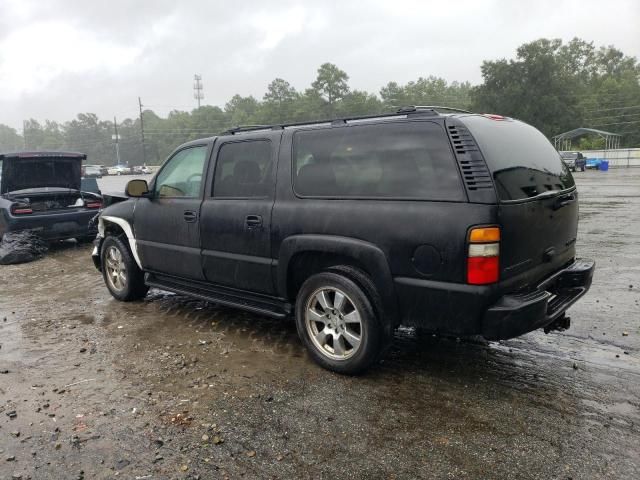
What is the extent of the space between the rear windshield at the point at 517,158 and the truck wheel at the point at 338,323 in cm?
121

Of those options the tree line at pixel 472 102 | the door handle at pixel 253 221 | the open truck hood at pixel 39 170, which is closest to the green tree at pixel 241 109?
the tree line at pixel 472 102

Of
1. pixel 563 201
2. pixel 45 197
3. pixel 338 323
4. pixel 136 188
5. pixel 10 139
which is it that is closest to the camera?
pixel 563 201

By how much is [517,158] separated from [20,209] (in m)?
8.61

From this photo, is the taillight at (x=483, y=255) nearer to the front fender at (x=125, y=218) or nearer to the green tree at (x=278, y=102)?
the front fender at (x=125, y=218)

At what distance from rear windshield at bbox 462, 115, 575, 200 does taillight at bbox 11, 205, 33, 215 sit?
8332 mm

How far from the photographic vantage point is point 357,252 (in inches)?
136

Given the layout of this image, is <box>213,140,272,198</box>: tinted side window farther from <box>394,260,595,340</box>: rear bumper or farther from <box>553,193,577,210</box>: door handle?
<box>553,193,577,210</box>: door handle

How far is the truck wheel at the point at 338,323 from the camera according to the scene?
351 cm

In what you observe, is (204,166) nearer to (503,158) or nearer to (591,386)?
(503,158)

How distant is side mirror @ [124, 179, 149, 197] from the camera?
510 cm

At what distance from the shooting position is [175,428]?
3057mm

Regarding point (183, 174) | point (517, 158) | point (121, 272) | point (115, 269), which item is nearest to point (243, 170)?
point (183, 174)

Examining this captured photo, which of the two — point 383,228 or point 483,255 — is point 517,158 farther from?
point 383,228

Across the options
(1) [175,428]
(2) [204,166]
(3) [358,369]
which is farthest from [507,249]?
(2) [204,166]
